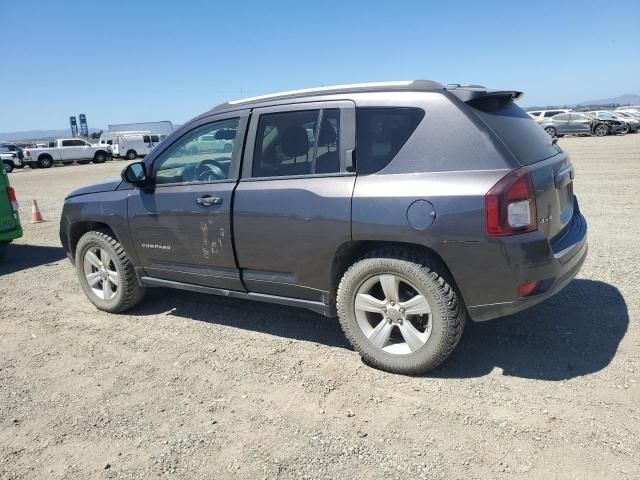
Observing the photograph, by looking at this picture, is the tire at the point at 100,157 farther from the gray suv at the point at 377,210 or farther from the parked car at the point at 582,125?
the gray suv at the point at 377,210

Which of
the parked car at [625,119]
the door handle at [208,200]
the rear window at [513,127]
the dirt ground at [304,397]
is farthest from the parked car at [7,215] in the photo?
the parked car at [625,119]

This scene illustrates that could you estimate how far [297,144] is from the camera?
3771mm

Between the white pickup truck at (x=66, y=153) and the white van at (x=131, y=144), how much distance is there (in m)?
1.11

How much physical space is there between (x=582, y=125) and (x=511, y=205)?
31277 millimetres

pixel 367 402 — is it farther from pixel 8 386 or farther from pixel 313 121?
pixel 8 386

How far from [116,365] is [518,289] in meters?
2.92

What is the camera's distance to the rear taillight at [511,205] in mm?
2939

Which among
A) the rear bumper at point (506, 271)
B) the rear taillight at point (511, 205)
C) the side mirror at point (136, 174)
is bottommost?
the rear bumper at point (506, 271)

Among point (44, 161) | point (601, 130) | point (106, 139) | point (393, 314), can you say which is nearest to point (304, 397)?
point (393, 314)

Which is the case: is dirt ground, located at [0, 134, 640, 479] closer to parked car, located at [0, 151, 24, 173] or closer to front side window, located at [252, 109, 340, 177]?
front side window, located at [252, 109, 340, 177]

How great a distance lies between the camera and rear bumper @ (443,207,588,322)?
300 cm

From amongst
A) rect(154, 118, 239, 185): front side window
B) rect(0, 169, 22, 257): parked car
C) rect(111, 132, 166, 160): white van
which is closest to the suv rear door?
rect(154, 118, 239, 185): front side window

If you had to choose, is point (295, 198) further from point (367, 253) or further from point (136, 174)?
point (136, 174)

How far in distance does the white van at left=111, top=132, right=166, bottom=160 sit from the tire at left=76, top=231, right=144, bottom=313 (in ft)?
116
